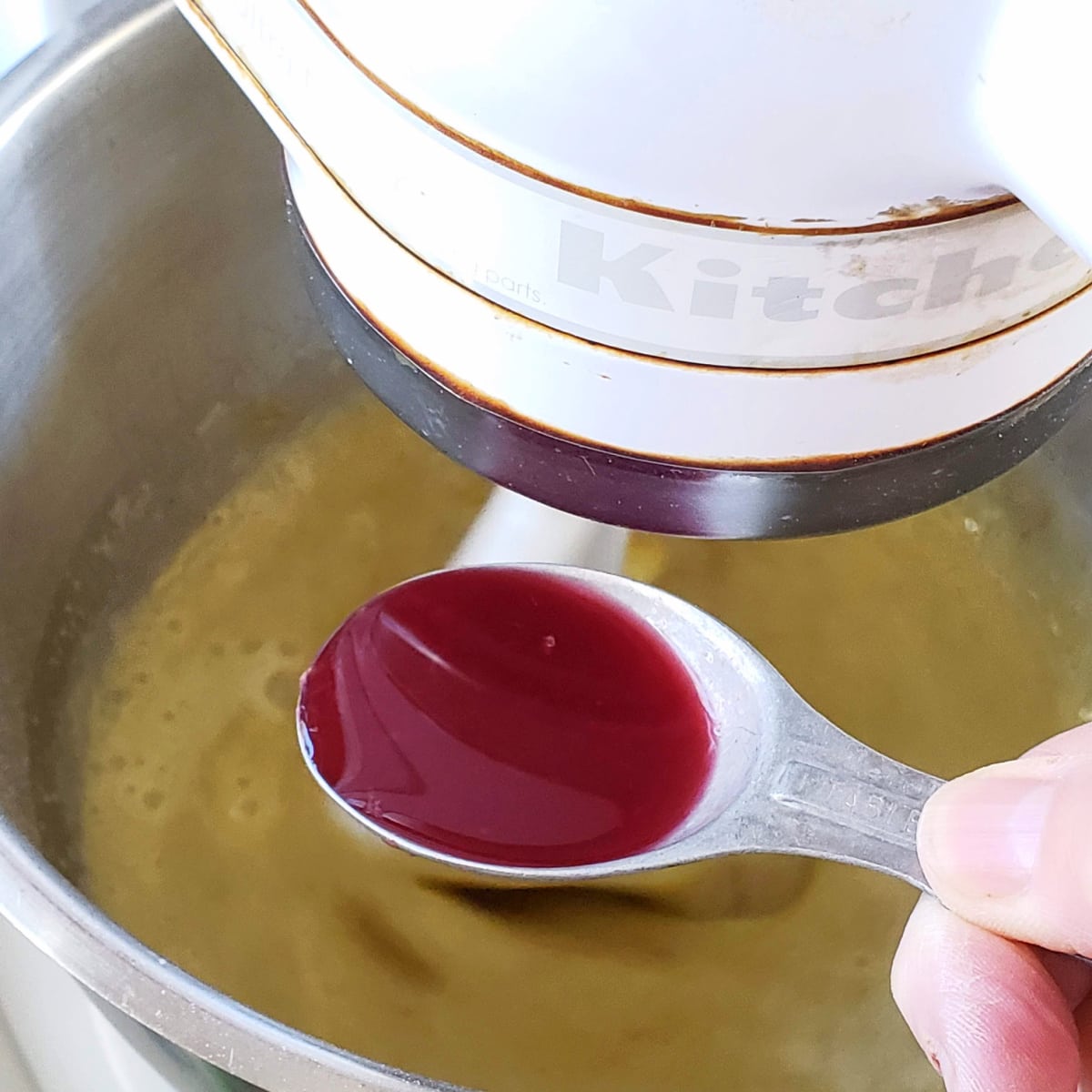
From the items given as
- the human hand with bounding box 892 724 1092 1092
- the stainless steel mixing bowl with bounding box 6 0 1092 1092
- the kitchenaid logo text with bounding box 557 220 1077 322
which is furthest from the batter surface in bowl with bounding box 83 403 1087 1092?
the kitchenaid logo text with bounding box 557 220 1077 322

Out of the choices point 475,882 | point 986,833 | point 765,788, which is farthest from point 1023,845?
point 475,882

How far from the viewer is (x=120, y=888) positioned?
1.58ft

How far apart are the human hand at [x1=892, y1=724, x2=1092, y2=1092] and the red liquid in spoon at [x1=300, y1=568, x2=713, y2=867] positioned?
11cm

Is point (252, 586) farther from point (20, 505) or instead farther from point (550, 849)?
point (550, 849)

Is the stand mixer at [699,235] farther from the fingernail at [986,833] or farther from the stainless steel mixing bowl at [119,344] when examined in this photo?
the stainless steel mixing bowl at [119,344]

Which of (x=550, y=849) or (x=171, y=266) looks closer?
(x=550, y=849)

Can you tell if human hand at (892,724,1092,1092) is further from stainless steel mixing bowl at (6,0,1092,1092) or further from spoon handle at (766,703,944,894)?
stainless steel mixing bowl at (6,0,1092,1092)

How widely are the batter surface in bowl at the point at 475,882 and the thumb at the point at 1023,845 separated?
177 mm

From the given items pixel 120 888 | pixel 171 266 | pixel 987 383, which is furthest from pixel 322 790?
pixel 987 383

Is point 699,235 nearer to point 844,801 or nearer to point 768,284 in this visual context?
point 768,284

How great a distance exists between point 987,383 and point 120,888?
35 cm

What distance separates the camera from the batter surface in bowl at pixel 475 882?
0.46 meters

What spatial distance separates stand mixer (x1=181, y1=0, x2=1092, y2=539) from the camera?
7.9 inches

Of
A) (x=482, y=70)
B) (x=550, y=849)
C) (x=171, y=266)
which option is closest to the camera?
(x=482, y=70)
